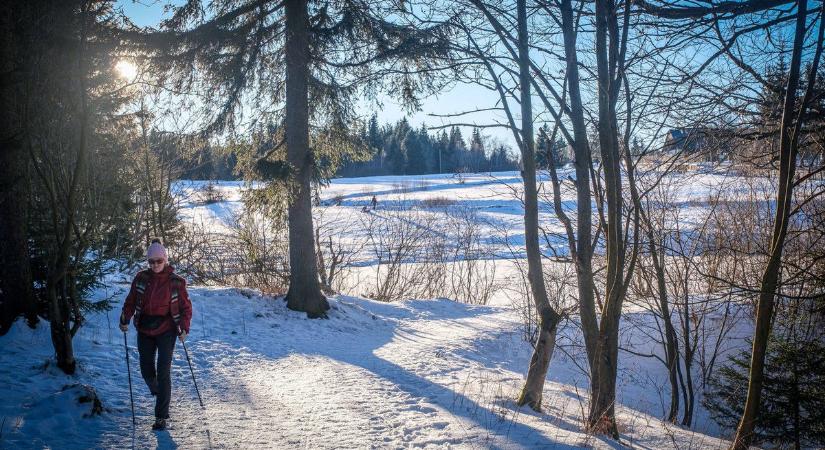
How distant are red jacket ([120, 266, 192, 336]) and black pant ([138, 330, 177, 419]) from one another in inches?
3.5

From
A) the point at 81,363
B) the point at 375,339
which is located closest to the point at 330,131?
the point at 375,339

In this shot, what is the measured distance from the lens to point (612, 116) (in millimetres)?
4707

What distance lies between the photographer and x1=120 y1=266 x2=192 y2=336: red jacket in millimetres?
4480

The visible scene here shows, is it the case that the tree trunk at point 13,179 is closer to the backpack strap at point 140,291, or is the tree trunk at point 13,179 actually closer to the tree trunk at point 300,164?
the backpack strap at point 140,291

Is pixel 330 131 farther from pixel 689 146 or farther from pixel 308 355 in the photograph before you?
pixel 689 146

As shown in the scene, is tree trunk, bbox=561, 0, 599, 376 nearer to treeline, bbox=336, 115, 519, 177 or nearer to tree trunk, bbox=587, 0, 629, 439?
tree trunk, bbox=587, 0, 629, 439

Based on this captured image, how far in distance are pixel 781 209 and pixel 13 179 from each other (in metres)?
8.49

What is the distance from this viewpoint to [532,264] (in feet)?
19.6

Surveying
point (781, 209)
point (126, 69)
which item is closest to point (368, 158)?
point (126, 69)

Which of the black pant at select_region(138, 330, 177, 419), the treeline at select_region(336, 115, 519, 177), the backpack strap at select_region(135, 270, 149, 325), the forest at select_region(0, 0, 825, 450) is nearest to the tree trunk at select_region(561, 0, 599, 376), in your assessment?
the forest at select_region(0, 0, 825, 450)

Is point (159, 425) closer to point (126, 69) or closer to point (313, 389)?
point (313, 389)

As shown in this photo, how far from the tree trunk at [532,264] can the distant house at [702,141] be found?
166 centimetres

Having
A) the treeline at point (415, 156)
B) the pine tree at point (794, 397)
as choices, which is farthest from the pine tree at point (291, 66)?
the treeline at point (415, 156)

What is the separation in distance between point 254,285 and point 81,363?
7.77 m
